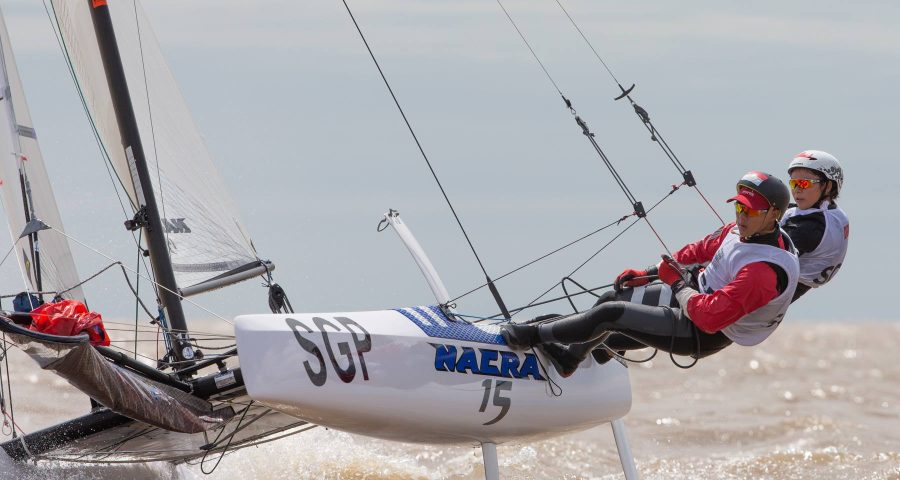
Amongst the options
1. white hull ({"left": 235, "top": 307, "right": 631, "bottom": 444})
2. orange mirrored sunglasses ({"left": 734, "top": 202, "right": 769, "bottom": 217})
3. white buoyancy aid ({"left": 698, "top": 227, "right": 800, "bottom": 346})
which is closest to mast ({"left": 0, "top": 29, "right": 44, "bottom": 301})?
white hull ({"left": 235, "top": 307, "right": 631, "bottom": 444})

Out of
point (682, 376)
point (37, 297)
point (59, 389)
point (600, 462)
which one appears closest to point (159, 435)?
point (37, 297)

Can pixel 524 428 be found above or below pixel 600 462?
above

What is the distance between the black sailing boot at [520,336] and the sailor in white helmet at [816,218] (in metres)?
0.98

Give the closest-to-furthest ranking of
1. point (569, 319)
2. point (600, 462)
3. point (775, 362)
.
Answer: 1. point (569, 319)
2. point (600, 462)
3. point (775, 362)

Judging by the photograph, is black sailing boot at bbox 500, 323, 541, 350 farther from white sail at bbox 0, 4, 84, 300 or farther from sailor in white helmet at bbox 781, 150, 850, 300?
white sail at bbox 0, 4, 84, 300

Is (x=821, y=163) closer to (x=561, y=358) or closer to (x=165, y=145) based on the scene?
(x=561, y=358)

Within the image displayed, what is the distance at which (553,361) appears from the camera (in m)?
4.87

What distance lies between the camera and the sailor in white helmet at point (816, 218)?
14.9 feet

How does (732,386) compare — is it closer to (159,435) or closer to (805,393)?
(805,393)

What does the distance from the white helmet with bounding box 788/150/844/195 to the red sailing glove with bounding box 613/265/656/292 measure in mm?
668

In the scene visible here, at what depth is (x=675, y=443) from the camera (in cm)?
862

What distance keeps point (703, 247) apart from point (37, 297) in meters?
2.65

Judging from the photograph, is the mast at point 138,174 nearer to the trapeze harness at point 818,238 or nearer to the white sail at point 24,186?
the white sail at point 24,186

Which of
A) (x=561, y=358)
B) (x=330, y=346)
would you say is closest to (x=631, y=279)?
(x=561, y=358)
